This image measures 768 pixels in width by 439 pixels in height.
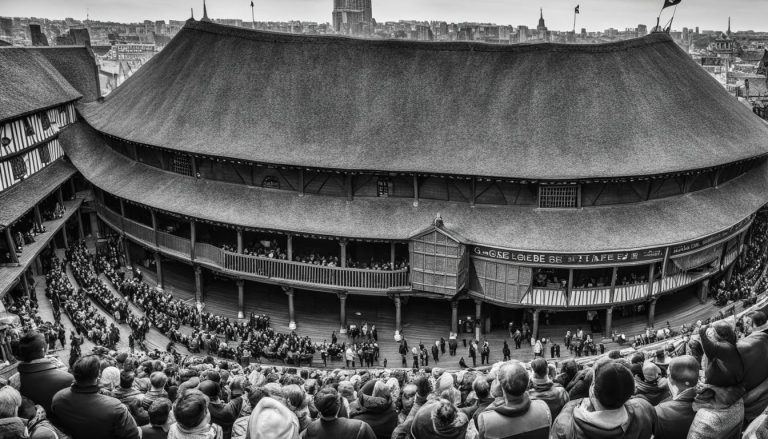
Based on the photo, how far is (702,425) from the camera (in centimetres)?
824

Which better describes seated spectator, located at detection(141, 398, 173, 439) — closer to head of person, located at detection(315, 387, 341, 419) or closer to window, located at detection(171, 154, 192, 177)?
head of person, located at detection(315, 387, 341, 419)

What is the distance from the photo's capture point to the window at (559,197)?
3456cm

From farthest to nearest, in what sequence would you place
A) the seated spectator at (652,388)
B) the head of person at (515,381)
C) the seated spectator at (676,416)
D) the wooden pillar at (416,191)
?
the wooden pillar at (416,191), the seated spectator at (652,388), the seated spectator at (676,416), the head of person at (515,381)

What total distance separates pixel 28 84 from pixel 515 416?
5076cm

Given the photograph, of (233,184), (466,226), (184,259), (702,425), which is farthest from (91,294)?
(702,425)

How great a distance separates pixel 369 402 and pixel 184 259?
30.2 metres

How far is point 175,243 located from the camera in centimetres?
3881

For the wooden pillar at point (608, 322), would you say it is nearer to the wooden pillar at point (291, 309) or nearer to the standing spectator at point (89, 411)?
the wooden pillar at point (291, 309)

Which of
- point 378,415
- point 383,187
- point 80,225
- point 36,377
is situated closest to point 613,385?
point 378,415

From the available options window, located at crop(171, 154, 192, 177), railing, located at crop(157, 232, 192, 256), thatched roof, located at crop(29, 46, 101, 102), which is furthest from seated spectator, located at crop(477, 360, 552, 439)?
thatched roof, located at crop(29, 46, 101, 102)

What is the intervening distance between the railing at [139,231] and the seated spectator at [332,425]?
111 ft

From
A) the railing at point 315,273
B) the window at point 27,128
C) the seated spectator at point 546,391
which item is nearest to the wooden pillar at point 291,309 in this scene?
the railing at point 315,273

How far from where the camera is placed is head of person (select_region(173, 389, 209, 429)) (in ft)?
27.0

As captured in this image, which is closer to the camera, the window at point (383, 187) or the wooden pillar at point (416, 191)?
the wooden pillar at point (416, 191)
